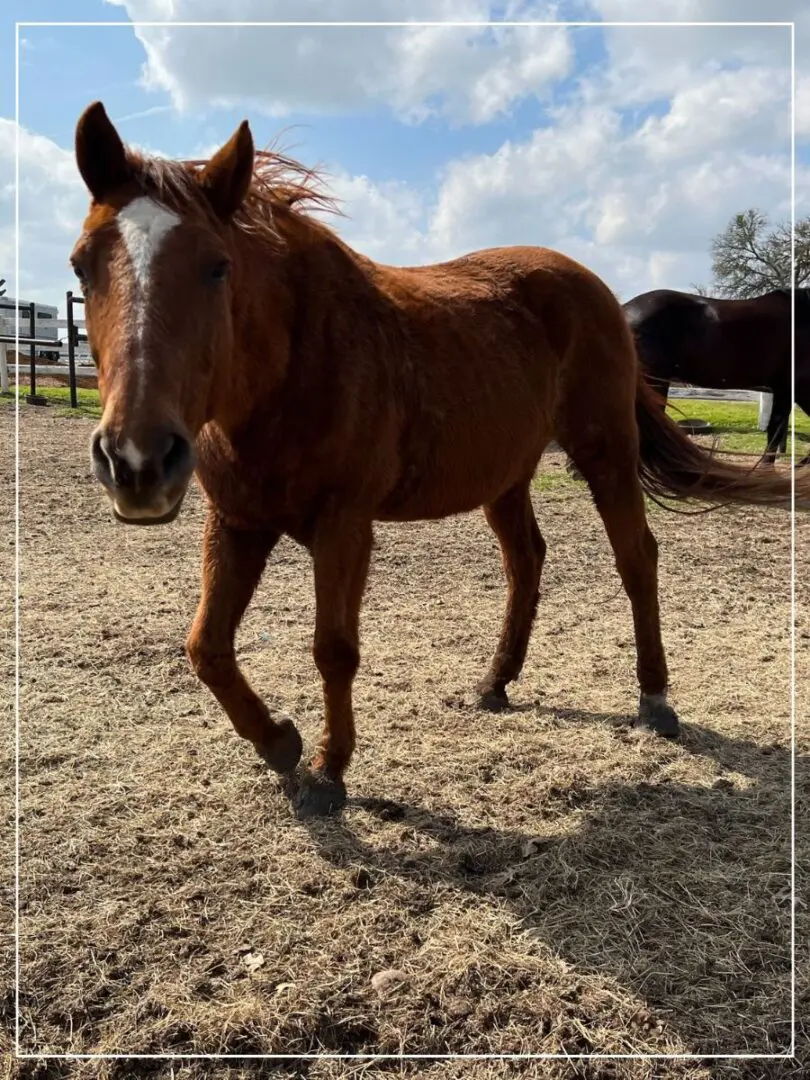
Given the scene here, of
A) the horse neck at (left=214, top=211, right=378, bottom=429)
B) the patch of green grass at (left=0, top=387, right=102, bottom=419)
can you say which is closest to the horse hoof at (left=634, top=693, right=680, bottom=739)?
the horse neck at (left=214, top=211, right=378, bottom=429)

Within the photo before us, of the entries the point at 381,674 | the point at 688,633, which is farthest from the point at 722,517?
the point at 381,674

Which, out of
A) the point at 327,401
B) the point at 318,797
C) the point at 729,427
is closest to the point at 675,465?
the point at 327,401

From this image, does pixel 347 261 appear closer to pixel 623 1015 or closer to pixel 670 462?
pixel 670 462

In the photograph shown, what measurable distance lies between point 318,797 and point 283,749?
27 cm

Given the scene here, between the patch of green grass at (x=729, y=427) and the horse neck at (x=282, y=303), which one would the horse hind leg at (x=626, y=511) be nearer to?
the horse neck at (x=282, y=303)

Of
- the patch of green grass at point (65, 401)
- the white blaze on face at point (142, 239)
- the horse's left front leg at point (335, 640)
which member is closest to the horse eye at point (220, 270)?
the white blaze on face at point (142, 239)

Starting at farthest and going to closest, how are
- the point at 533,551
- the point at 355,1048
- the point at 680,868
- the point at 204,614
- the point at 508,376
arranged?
the point at 533,551 < the point at 508,376 < the point at 204,614 < the point at 680,868 < the point at 355,1048

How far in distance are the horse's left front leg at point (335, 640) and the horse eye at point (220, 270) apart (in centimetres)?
91

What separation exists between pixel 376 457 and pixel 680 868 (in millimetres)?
1758

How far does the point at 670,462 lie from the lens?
13.9ft

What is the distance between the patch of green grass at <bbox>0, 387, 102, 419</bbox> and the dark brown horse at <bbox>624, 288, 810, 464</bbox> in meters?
9.37

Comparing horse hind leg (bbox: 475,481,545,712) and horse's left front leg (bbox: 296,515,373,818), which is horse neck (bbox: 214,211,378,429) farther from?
horse hind leg (bbox: 475,481,545,712)

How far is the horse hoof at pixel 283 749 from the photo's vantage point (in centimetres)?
315

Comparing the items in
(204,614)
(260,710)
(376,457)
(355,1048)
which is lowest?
(355,1048)
